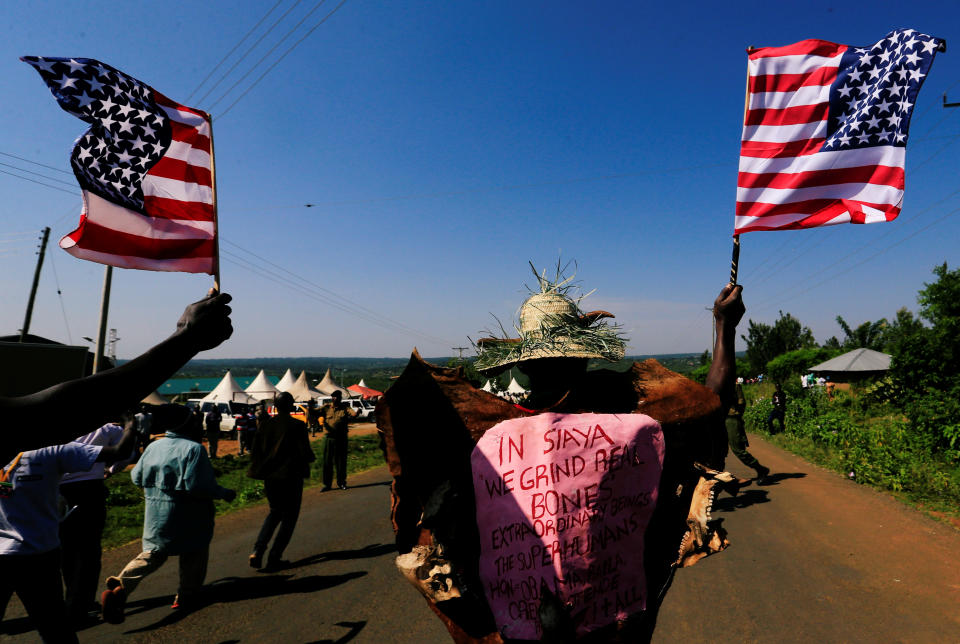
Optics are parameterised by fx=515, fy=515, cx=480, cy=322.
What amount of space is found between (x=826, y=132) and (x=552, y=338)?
229cm

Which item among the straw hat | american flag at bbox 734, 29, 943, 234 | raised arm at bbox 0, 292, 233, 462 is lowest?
raised arm at bbox 0, 292, 233, 462

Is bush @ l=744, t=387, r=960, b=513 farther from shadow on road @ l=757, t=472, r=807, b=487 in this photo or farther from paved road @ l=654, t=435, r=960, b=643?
paved road @ l=654, t=435, r=960, b=643

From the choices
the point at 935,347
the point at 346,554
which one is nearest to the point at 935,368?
the point at 935,347

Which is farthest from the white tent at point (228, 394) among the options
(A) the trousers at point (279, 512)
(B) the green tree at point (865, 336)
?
(B) the green tree at point (865, 336)

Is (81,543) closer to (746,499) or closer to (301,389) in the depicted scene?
(746,499)

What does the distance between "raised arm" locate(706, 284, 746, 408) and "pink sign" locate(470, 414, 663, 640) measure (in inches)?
15.2

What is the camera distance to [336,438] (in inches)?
419

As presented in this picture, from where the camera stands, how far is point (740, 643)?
396cm

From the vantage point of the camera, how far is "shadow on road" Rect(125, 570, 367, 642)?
15.7ft

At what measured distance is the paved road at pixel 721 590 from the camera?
4.21m

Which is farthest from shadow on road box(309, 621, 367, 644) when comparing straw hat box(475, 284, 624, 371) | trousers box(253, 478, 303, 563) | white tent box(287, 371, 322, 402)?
white tent box(287, 371, 322, 402)

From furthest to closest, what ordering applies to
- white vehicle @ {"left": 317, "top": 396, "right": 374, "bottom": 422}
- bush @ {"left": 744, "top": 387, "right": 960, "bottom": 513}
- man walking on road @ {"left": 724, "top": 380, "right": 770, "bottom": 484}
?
white vehicle @ {"left": 317, "top": 396, "right": 374, "bottom": 422}, man walking on road @ {"left": 724, "top": 380, "right": 770, "bottom": 484}, bush @ {"left": 744, "top": 387, "right": 960, "bottom": 513}

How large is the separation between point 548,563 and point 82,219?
304 centimetres

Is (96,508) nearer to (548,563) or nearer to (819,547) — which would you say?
(548,563)
